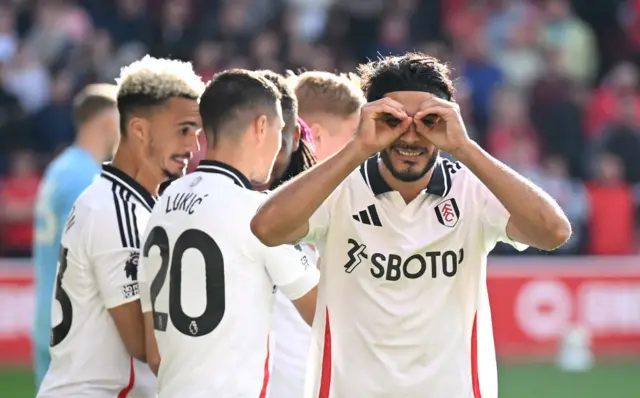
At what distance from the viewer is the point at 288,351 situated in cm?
534

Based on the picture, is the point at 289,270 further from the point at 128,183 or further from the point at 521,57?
the point at 521,57

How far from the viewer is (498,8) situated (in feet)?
57.8

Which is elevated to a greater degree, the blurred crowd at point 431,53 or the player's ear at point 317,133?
A: the blurred crowd at point 431,53

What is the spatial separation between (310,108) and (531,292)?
23.9 feet

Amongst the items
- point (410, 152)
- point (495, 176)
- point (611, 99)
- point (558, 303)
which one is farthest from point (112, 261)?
point (611, 99)

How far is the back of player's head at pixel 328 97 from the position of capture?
5941 mm

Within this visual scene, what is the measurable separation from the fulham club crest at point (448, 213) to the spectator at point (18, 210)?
10.1m

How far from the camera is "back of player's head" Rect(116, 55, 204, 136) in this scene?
17.5 feet

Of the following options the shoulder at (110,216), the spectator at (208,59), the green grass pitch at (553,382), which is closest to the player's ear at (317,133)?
the shoulder at (110,216)

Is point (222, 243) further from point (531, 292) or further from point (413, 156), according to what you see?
point (531, 292)

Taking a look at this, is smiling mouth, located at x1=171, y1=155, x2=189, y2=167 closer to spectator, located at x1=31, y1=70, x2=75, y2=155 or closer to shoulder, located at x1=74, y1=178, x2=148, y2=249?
shoulder, located at x1=74, y1=178, x2=148, y2=249

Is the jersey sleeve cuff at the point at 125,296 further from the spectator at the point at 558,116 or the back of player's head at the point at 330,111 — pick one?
the spectator at the point at 558,116

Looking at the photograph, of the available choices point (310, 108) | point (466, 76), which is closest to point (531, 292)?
point (466, 76)

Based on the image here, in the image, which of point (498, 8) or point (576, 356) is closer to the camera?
point (576, 356)
